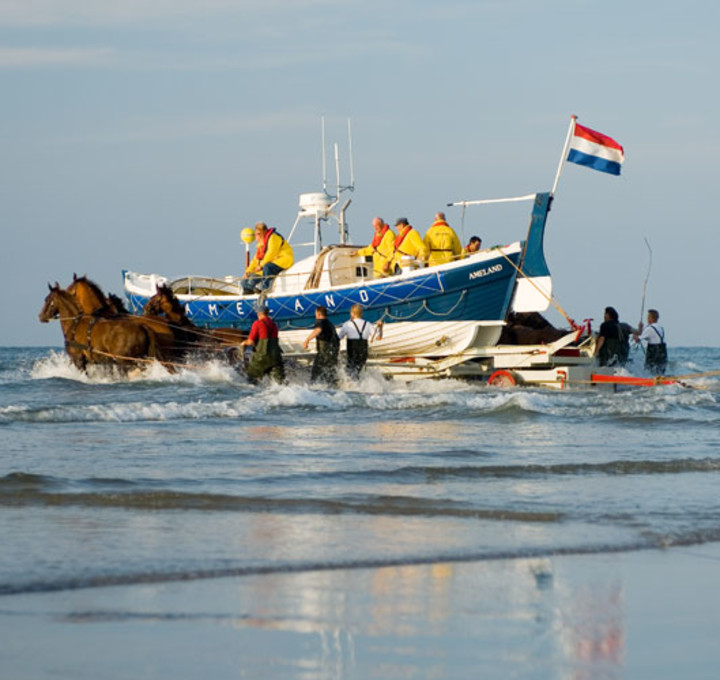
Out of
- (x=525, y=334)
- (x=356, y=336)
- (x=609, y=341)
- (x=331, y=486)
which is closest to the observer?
(x=331, y=486)

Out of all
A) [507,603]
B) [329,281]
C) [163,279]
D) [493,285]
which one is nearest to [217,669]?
[507,603]

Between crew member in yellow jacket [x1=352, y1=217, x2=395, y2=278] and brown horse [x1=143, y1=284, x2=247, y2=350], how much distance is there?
9.20 ft

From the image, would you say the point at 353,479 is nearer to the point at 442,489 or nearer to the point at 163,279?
the point at 442,489

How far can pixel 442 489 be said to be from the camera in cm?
955

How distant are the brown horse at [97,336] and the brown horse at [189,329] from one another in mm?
687

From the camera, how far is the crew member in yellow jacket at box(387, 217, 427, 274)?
23.5 m

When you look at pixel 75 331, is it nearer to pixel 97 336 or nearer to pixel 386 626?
pixel 97 336

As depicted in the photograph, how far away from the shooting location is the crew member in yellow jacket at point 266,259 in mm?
Result: 25156

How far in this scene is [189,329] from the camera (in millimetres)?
23375

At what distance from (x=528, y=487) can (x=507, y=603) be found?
4.15 meters

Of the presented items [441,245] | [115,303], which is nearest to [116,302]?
[115,303]

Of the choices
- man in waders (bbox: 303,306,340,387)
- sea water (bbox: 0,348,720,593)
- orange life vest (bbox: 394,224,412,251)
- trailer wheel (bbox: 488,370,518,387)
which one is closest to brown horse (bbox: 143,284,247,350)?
man in waders (bbox: 303,306,340,387)

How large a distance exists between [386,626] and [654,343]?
776 inches

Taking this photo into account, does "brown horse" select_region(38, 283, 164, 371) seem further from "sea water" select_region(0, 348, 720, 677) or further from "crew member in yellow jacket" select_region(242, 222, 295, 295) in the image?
"sea water" select_region(0, 348, 720, 677)
